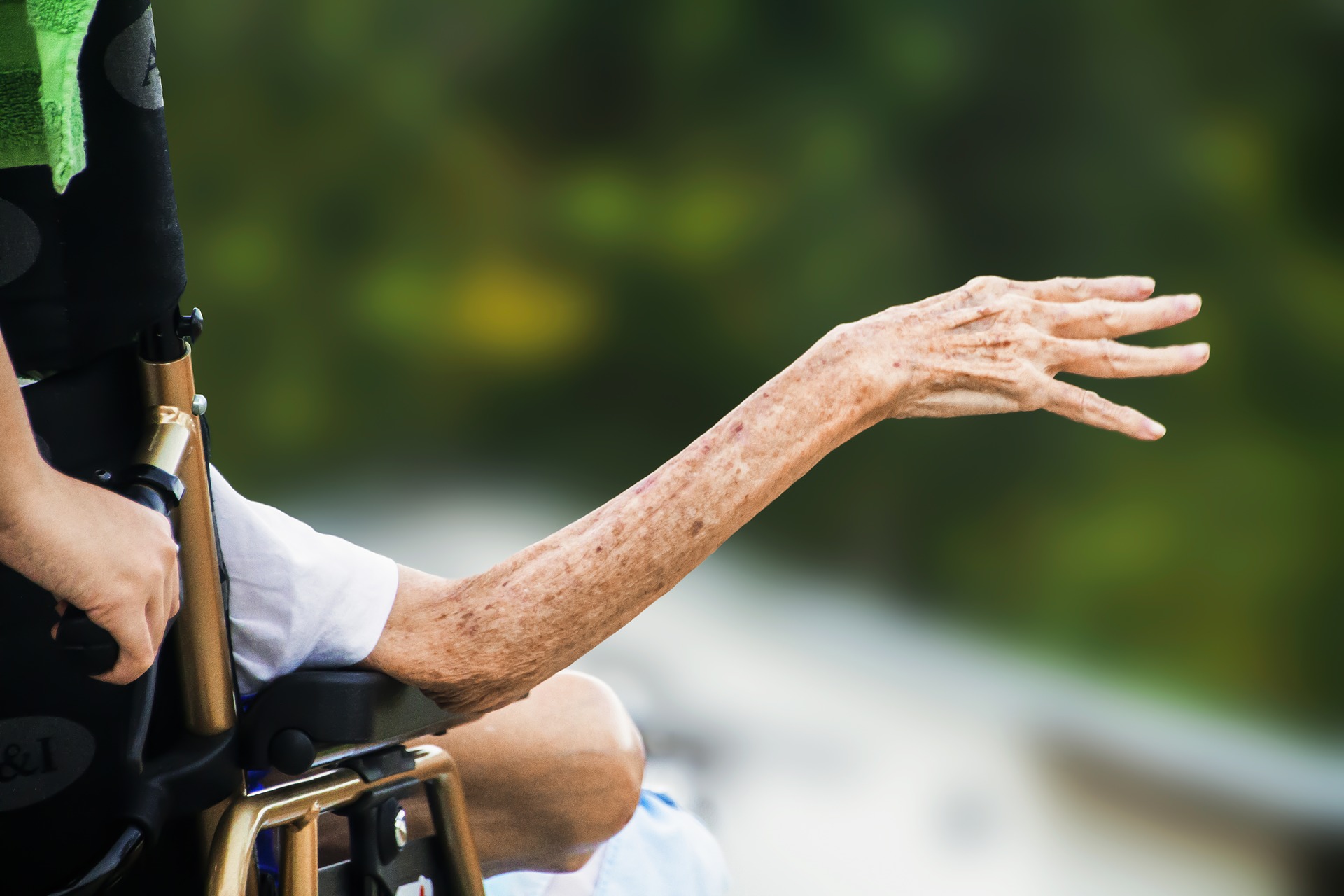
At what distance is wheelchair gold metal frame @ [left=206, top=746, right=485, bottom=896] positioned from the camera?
0.48 meters

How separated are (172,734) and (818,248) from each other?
0.80 meters

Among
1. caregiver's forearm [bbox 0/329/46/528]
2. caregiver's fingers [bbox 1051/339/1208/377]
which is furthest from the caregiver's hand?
caregiver's forearm [bbox 0/329/46/528]

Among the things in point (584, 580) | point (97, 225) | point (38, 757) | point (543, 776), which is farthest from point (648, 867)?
point (97, 225)

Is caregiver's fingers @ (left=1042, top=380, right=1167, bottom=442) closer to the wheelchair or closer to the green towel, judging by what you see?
the wheelchair

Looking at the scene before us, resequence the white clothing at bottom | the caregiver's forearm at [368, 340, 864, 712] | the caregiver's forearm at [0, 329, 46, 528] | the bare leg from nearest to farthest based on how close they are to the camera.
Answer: the caregiver's forearm at [0, 329, 46, 528] → the caregiver's forearm at [368, 340, 864, 712] → the bare leg → the white clothing at bottom

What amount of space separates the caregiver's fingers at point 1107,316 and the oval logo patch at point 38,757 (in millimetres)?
476

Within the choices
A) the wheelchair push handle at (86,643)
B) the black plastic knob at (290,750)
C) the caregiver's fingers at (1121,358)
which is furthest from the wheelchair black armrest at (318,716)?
the caregiver's fingers at (1121,358)

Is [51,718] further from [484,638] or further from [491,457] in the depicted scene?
[491,457]

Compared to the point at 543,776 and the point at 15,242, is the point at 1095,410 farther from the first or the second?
the point at 15,242

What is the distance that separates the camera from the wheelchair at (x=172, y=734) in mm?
455

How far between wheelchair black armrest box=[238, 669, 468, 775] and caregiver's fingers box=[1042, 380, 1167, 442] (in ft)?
1.13

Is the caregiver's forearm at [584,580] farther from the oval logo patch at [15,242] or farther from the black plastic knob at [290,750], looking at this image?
the oval logo patch at [15,242]

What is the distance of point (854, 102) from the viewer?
1.16 meters

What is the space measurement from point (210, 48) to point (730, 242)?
505 millimetres
